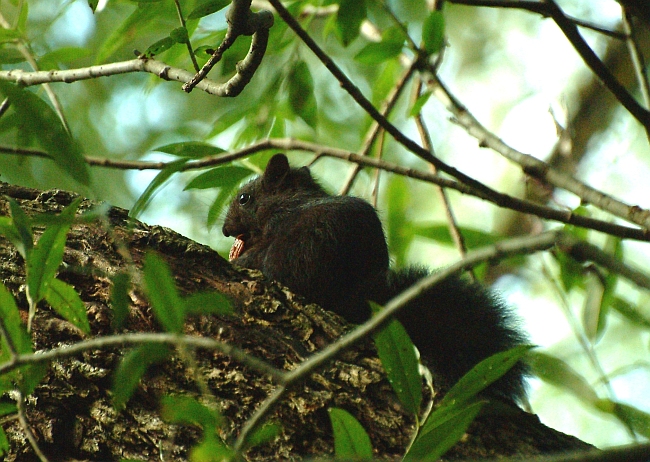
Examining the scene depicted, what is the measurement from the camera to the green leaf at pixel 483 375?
1.64m

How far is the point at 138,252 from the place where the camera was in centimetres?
252

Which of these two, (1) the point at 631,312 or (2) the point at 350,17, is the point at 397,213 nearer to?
(2) the point at 350,17

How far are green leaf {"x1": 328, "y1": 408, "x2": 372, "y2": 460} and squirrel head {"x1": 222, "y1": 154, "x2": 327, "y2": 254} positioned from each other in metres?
2.69

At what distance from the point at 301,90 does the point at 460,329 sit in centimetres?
124

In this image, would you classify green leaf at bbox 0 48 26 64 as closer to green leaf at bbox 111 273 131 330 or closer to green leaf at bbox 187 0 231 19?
green leaf at bbox 187 0 231 19

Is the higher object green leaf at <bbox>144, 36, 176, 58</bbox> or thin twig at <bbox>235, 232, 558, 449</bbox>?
green leaf at <bbox>144, 36, 176, 58</bbox>

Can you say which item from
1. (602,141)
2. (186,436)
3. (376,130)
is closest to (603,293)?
(186,436)

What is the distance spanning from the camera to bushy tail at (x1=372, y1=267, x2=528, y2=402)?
2.65m

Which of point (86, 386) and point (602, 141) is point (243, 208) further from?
point (602, 141)

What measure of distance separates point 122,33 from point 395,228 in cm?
137

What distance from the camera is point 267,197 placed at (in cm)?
417

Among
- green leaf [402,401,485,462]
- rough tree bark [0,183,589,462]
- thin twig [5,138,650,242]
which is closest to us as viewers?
green leaf [402,401,485,462]

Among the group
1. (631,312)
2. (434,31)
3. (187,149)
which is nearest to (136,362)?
(187,149)

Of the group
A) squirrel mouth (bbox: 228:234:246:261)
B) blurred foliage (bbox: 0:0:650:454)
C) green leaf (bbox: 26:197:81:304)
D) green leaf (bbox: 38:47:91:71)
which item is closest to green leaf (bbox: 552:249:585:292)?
blurred foliage (bbox: 0:0:650:454)
